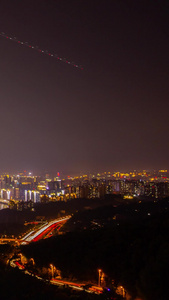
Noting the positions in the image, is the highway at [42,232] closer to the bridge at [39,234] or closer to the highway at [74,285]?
the bridge at [39,234]

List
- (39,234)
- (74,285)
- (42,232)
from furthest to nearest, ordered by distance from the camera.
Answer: (42,232)
(39,234)
(74,285)


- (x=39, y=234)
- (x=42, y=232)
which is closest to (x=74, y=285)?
(x=39, y=234)

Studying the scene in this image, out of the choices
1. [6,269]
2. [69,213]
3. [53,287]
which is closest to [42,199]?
[69,213]

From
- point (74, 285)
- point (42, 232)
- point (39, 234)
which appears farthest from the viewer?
point (42, 232)

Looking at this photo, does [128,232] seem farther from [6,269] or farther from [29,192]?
[29,192]

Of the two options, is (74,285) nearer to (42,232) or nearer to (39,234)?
(39,234)

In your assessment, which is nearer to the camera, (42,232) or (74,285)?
(74,285)

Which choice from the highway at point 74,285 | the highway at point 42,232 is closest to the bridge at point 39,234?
the highway at point 42,232

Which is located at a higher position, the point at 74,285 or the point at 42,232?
the point at 74,285

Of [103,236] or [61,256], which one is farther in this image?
[103,236]

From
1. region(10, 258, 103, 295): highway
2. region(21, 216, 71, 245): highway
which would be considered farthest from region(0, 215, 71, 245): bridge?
region(10, 258, 103, 295): highway

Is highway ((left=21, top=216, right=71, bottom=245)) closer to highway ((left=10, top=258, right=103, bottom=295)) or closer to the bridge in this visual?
the bridge
